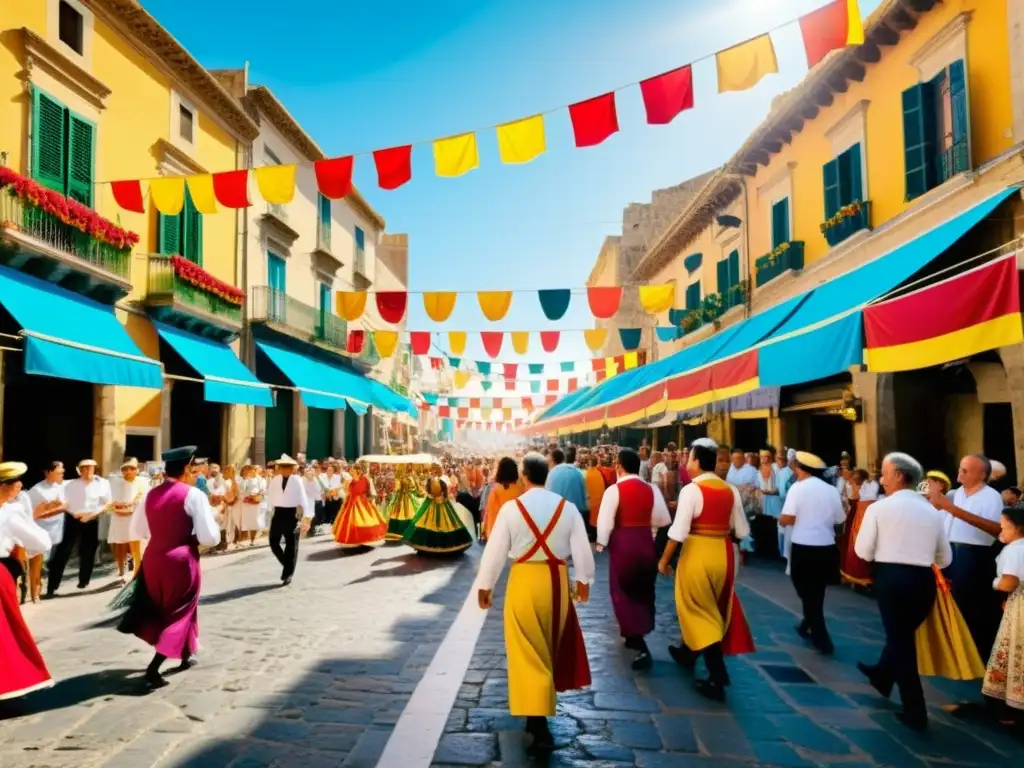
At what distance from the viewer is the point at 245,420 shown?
18688 millimetres

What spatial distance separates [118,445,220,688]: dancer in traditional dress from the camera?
5461 mm

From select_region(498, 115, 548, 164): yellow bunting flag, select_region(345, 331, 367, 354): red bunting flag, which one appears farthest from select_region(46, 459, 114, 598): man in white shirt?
select_region(345, 331, 367, 354): red bunting flag

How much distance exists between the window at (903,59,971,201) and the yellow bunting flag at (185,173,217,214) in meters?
10.6

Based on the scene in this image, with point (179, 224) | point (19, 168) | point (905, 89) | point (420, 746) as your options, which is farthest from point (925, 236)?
point (179, 224)

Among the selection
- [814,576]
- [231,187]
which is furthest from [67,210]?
[814,576]

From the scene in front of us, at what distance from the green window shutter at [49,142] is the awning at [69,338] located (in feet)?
5.97

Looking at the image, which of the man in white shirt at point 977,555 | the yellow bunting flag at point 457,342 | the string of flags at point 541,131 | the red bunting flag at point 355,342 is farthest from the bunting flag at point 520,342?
the man in white shirt at point 977,555

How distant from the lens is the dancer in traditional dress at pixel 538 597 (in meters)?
4.20

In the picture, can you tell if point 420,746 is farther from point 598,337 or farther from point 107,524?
point 598,337

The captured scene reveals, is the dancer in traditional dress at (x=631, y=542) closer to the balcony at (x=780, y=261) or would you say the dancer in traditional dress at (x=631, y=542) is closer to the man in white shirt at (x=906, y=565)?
the man in white shirt at (x=906, y=565)

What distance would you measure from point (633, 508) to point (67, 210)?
33.6 ft

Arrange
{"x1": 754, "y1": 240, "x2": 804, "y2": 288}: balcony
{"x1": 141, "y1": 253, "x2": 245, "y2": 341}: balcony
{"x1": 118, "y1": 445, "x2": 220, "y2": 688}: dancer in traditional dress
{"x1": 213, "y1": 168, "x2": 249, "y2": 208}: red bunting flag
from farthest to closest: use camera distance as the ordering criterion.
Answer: {"x1": 754, "y1": 240, "x2": 804, "y2": 288}: balcony, {"x1": 141, "y1": 253, "x2": 245, "y2": 341}: balcony, {"x1": 213, "y1": 168, "x2": 249, "y2": 208}: red bunting flag, {"x1": 118, "y1": 445, "x2": 220, "y2": 688}: dancer in traditional dress

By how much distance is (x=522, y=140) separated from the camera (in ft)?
30.9

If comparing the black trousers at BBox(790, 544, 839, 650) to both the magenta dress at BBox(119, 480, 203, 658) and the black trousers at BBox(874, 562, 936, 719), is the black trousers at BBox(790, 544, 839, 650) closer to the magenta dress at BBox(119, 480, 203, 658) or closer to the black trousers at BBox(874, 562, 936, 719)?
the black trousers at BBox(874, 562, 936, 719)
